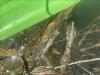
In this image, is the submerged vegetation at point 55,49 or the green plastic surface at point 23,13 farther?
the green plastic surface at point 23,13

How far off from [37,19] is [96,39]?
0.97ft

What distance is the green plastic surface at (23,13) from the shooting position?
1.83 m

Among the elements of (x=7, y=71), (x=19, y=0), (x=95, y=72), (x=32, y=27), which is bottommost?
(x=95, y=72)

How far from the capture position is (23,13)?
1.82 meters

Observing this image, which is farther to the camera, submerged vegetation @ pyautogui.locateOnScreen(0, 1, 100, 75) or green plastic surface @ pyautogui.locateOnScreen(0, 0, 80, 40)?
green plastic surface @ pyautogui.locateOnScreen(0, 0, 80, 40)

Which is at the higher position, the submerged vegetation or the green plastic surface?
the green plastic surface

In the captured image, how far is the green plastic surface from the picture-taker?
1825 millimetres

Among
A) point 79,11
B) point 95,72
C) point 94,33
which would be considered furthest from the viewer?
point 79,11

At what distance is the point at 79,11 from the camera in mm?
1874

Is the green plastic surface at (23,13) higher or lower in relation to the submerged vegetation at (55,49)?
higher

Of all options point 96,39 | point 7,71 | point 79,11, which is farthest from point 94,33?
point 7,71

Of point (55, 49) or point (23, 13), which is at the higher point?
point (23, 13)

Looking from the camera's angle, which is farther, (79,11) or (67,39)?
(79,11)

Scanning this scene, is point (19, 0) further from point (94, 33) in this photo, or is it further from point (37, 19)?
point (94, 33)
